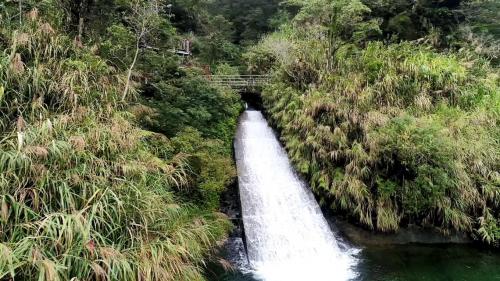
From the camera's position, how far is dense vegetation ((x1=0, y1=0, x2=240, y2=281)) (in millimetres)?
4754

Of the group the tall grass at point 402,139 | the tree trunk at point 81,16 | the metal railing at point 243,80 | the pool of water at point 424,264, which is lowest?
the pool of water at point 424,264

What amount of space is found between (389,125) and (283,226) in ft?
13.4

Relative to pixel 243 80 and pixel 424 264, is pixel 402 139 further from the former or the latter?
pixel 243 80

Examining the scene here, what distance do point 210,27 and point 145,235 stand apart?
2374cm

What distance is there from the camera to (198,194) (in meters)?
10.0

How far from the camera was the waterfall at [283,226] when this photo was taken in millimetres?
8859

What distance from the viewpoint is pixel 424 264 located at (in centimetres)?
928

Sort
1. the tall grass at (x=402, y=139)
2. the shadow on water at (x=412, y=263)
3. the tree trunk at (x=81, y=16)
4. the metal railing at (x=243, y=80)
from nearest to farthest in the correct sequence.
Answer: the shadow on water at (x=412, y=263) < the tree trunk at (x=81, y=16) < the tall grass at (x=402, y=139) < the metal railing at (x=243, y=80)

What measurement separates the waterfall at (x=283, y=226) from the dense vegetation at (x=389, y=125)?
28.2 inches

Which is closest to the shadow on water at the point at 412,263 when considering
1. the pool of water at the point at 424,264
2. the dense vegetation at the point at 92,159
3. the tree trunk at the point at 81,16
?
the pool of water at the point at 424,264

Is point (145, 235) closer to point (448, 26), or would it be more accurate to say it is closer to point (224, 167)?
point (224, 167)

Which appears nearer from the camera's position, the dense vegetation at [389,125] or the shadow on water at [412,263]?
the shadow on water at [412,263]

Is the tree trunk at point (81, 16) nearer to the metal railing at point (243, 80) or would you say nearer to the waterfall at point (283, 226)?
the waterfall at point (283, 226)

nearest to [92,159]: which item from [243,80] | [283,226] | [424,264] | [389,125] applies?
[283,226]
